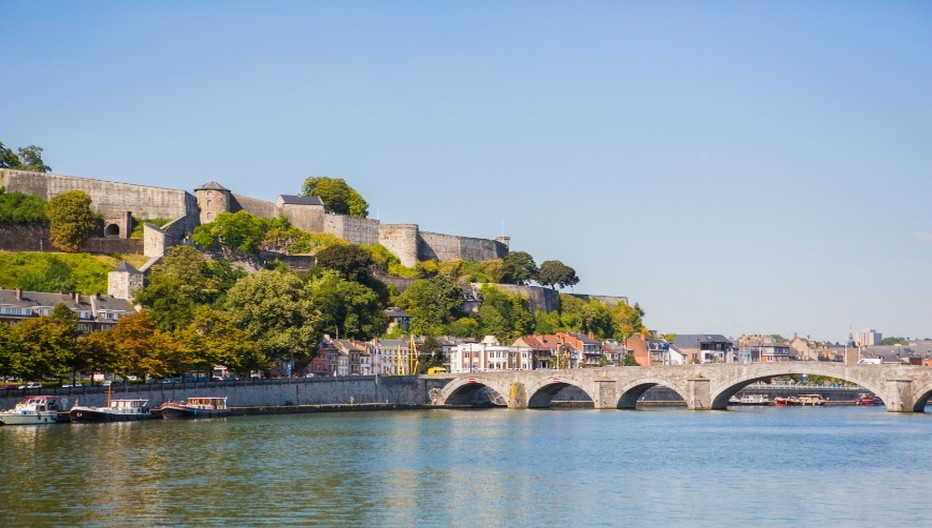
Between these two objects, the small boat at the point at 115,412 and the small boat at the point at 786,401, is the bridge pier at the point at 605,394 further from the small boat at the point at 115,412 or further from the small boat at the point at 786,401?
the small boat at the point at 786,401

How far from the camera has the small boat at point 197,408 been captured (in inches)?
2167

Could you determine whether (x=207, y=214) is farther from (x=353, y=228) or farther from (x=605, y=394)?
(x=605, y=394)

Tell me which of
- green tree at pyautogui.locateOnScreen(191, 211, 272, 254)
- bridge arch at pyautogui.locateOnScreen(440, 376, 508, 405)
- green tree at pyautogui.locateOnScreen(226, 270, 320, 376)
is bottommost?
bridge arch at pyautogui.locateOnScreen(440, 376, 508, 405)

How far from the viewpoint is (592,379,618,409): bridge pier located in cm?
6950

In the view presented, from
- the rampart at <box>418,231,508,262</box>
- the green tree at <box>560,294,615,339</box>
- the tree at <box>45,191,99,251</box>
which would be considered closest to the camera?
the tree at <box>45,191,99,251</box>

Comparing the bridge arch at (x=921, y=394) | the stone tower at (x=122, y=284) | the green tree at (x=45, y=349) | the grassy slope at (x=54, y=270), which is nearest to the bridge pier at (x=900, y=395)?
the bridge arch at (x=921, y=394)

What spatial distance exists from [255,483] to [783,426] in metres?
32.8

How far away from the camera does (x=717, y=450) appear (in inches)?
1690

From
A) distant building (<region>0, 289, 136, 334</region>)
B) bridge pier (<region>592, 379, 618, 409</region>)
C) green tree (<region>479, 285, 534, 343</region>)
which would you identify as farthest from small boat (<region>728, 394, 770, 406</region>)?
distant building (<region>0, 289, 136, 334</region>)

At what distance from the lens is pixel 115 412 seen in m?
51.4

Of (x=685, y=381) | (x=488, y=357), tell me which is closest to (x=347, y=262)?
(x=488, y=357)

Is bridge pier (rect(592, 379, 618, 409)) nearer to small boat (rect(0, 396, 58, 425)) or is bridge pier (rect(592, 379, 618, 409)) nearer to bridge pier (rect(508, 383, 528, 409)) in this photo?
bridge pier (rect(508, 383, 528, 409))

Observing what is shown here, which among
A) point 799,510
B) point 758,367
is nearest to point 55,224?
point 758,367

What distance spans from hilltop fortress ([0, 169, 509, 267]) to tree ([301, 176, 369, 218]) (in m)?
3.57
